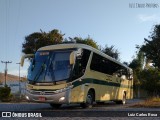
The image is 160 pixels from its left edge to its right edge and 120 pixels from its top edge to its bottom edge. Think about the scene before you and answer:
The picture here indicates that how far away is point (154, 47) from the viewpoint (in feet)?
173

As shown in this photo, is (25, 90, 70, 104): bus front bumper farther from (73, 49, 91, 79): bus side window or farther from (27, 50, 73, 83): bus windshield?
(73, 49, 91, 79): bus side window

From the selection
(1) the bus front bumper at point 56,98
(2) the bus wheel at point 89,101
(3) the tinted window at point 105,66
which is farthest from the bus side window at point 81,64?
(2) the bus wheel at point 89,101

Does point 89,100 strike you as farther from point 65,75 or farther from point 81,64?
point 65,75

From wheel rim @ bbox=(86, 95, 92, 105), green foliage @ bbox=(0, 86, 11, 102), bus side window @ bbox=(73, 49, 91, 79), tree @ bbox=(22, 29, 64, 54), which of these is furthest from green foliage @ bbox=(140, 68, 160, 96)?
bus side window @ bbox=(73, 49, 91, 79)

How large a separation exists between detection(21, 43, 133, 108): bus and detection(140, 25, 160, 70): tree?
3263cm

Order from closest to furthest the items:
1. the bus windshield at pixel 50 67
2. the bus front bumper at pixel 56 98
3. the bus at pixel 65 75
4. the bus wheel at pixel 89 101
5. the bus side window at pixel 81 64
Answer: the bus front bumper at pixel 56 98
the bus at pixel 65 75
the bus windshield at pixel 50 67
the bus side window at pixel 81 64
the bus wheel at pixel 89 101

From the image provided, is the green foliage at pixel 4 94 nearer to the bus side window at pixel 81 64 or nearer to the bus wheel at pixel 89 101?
the bus wheel at pixel 89 101

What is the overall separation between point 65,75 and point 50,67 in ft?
3.24

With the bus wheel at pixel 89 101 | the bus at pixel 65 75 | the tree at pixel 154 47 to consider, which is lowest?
the bus wheel at pixel 89 101

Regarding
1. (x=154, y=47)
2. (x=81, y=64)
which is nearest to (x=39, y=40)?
(x=154, y=47)

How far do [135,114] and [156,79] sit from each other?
53046mm

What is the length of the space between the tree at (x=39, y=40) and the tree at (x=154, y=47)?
538 inches

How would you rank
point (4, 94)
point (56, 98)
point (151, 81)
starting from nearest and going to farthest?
point (56, 98), point (4, 94), point (151, 81)

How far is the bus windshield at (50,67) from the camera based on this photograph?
17422 millimetres
